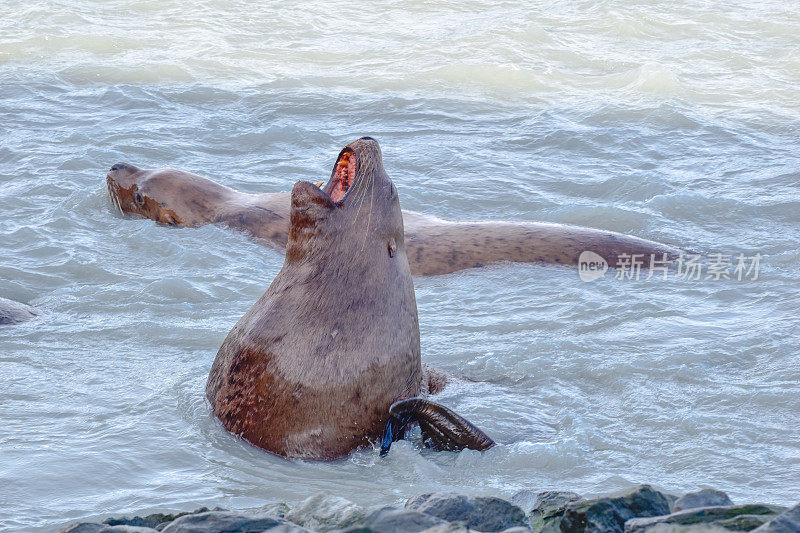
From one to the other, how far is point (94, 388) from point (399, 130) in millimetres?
6274

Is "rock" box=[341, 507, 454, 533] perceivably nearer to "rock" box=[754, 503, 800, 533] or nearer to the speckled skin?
"rock" box=[754, 503, 800, 533]

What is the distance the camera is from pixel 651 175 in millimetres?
9180

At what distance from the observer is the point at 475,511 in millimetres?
3316

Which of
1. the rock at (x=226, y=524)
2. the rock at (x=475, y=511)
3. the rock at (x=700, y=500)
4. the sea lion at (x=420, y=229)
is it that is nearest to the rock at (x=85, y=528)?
the rock at (x=226, y=524)

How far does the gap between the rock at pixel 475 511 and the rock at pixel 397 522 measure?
27cm

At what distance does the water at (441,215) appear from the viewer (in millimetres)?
4262

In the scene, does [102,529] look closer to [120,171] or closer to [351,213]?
[351,213]

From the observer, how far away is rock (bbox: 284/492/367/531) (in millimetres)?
3262

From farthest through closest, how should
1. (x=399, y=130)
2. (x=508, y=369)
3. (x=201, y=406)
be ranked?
1. (x=399, y=130)
2. (x=508, y=369)
3. (x=201, y=406)

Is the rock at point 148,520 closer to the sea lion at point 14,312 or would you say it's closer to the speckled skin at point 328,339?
the speckled skin at point 328,339

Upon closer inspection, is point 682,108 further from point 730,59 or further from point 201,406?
point 201,406

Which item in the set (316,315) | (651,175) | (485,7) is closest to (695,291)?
(651,175)

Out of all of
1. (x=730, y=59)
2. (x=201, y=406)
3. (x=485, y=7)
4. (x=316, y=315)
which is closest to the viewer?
(x=316, y=315)

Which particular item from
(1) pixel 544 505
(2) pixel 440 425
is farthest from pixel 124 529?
(2) pixel 440 425
